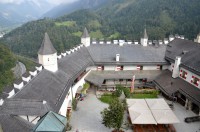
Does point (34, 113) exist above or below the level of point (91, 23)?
below

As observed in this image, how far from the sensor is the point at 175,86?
36.4 meters

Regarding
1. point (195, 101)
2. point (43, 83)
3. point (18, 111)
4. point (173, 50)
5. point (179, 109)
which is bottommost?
point (179, 109)

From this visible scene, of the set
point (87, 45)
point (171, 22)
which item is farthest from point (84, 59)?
point (171, 22)

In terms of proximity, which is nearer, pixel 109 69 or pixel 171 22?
pixel 109 69

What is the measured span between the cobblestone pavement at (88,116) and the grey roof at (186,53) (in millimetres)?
16552

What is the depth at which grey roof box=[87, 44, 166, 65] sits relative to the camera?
42812 millimetres

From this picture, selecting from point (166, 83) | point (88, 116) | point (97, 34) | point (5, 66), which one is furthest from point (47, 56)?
point (97, 34)

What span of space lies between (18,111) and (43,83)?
20.7 feet

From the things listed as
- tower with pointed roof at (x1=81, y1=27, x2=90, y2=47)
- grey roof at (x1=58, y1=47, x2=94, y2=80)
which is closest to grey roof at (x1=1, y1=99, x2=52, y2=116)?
grey roof at (x1=58, y1=47, x2=94, y2=80)

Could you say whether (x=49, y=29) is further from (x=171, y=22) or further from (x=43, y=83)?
(x=43, y=83)

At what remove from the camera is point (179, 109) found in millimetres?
34344

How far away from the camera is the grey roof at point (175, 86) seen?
3247 centimetres

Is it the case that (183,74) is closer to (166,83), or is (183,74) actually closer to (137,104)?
(166,83)

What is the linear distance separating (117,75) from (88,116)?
1253 cm
